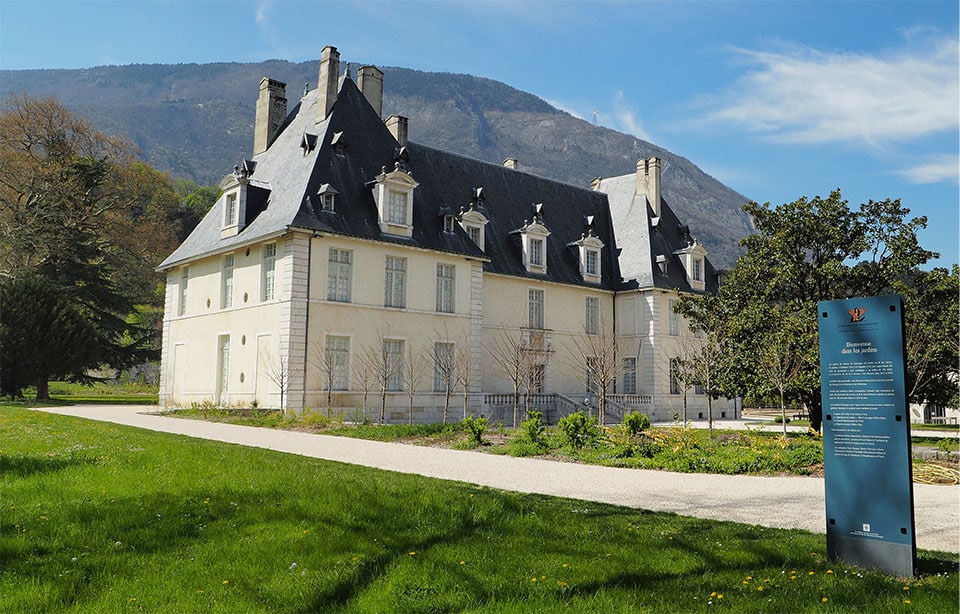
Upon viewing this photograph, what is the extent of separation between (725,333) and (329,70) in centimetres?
1738

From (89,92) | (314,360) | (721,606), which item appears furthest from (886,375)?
(89,92)

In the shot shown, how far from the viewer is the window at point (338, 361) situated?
2534cm

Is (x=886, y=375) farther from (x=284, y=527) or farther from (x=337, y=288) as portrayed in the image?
(x=337, y=288)

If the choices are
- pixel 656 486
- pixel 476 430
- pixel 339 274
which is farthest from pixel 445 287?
pixel 656 486

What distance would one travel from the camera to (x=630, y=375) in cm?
3550

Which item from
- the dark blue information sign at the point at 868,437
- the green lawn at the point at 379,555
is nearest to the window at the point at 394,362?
the green lawn at the point at 379,555

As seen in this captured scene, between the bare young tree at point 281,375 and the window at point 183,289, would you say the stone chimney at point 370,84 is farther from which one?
the bare young tree at point 281,375

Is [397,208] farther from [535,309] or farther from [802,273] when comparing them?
[802,273]

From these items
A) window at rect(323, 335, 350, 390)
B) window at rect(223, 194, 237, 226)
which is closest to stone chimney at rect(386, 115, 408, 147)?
window at rect(223, 194, 237, 226)

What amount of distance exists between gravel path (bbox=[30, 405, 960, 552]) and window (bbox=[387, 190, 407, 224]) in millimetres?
12878

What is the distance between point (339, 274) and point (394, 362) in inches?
146

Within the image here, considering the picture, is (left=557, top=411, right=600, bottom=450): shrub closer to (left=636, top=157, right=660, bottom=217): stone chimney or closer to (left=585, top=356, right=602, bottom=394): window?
(left=585, top=356, right=602, bottom=394): window

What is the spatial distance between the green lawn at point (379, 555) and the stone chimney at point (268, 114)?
81.1ft

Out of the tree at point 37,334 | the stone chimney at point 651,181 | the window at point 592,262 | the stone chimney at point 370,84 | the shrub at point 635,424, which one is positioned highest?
the stone chimney at point 370,84
